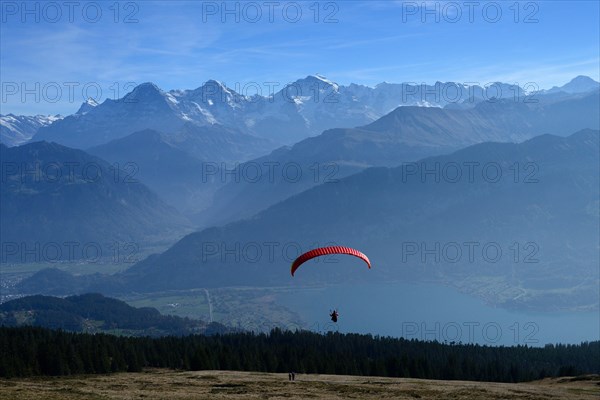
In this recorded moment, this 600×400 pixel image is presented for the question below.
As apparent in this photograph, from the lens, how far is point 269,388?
97.9 metres

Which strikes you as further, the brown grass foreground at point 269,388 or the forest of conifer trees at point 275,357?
the forest of conifer trees at point 275,357

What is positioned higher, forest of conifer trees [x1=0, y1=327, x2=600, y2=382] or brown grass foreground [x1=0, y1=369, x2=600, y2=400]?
forest of conifer trees [x1=0, y1=327, x2=600, y2=382]

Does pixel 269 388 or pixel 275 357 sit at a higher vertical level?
pixel 275 357

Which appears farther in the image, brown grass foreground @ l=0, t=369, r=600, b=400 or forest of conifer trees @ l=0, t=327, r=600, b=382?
forest of conifer trees @ l=0, t=327, r=600, b=382

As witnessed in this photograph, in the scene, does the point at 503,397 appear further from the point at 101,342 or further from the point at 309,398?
the point at 101,342

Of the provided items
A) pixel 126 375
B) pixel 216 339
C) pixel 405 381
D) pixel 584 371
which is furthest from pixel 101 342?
pixel 584 371

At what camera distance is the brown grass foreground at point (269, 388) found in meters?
89.4

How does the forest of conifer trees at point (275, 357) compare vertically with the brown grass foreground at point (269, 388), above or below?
above

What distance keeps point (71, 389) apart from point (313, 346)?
3284 inches

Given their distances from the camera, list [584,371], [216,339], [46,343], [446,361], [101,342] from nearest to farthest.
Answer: [46,343], [101,342], [446,361], [584,371], [216,339]

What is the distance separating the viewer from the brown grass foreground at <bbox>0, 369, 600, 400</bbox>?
293 feet

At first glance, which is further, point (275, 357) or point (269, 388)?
point (275, 357)

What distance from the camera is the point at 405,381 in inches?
4311

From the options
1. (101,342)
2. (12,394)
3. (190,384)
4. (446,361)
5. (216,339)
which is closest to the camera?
(12,394)
